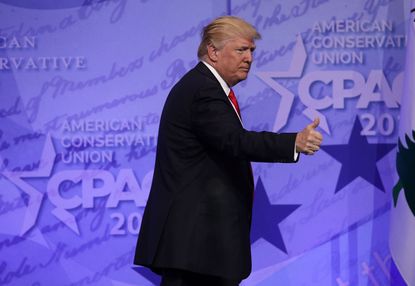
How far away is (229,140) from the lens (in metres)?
1.99

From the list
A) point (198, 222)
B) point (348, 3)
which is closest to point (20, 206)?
point (198, 222)

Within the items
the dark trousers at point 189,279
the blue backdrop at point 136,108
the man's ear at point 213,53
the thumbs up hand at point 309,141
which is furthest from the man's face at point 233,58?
the blue backdrop at point 136,108

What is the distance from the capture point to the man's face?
2188 millimetres

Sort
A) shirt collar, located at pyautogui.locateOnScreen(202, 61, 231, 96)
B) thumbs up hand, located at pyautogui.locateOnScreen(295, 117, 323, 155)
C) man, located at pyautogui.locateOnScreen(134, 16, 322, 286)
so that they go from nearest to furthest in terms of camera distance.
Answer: thumbs up hand, located at pyautogui.locateOnScreen(295, 117, 323, 155) → man, located at pyautogui.locateOnScreen(134, 16, 322, 286) → shirt collar, located at pyautogui.locateOnScreen(202, 61, 231, 96)

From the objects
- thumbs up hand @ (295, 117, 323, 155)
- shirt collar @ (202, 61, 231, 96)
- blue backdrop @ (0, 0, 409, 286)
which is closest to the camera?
thumbs up hand @ (295, 117, 323, 155)

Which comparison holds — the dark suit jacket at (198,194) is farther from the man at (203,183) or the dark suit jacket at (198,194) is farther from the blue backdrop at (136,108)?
the blue backdrop at (136,108)

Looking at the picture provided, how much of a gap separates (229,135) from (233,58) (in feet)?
1.06

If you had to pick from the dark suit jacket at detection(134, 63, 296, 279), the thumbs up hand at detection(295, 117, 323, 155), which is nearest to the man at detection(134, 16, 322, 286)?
the dark suit jacket at detection(134, 63, 296, 279)

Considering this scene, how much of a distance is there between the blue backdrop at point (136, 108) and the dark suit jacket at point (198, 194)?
0.97 m

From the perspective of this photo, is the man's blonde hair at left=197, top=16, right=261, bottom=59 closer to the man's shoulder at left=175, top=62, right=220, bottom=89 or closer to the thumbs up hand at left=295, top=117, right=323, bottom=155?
the man's shoulder at left=175, top=62, right=220, bottom=89

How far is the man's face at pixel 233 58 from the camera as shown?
2188mm

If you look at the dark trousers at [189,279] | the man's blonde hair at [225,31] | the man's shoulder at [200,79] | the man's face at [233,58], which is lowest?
the dark trousers at [189,279]

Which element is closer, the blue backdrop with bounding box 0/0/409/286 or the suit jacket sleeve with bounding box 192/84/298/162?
the suit jacket sleeve with bounding box 192/84/298/162

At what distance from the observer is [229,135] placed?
6.54ft
